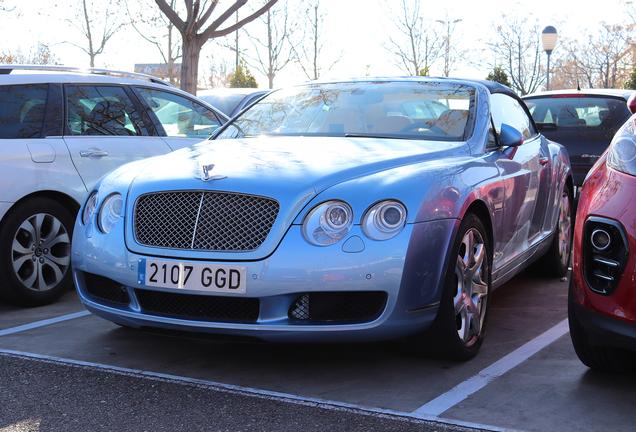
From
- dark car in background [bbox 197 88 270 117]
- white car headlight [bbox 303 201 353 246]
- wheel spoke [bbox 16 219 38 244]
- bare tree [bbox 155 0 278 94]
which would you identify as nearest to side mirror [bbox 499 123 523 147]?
white car headlight [bbox 303 201 353 246]

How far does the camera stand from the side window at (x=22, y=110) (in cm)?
486

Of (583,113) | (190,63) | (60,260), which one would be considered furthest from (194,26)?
(60,260)

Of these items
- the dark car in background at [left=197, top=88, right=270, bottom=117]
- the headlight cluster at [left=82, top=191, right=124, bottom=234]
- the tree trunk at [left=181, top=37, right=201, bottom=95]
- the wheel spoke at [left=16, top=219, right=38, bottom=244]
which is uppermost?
the tree trunk at [left=181, top=37, right=201, bottom=95]

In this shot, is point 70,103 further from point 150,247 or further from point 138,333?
point 150,247

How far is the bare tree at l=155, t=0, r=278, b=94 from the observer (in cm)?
1391

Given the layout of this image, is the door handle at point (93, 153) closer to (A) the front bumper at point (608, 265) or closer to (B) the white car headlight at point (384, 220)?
(B) the white car headlight at point (384, 220)

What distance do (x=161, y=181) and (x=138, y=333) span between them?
3.62 ft

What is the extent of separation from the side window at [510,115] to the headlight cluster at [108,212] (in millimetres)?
2360

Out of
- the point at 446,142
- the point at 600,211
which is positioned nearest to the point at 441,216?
the point at 600,211

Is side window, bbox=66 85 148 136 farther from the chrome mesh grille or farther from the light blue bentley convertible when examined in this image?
the chrome mesh grille

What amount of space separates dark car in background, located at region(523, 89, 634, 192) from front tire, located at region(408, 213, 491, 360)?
14.8 ft

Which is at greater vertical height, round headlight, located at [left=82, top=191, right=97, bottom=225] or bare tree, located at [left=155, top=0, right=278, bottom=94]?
bare tree, located at [left=155, top=0, right=278, bottom=94]

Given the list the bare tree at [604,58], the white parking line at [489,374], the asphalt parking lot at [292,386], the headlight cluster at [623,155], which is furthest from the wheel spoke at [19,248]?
the bare tree at [604,58]

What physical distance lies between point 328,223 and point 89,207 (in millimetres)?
1428
